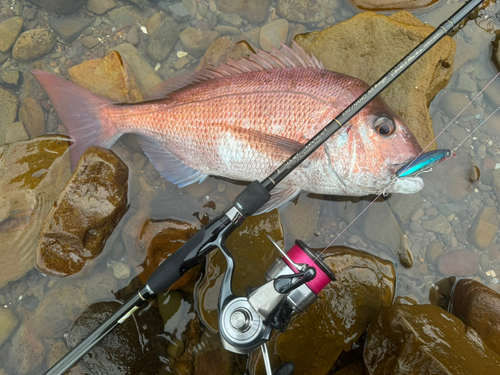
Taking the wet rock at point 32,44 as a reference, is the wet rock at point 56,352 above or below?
below

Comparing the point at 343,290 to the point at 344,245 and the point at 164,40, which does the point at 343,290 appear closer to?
the point at 344,245

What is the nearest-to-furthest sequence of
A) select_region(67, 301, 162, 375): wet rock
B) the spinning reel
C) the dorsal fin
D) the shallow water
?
1. the spinning reel
2. select_region(67, 301, 162, 375): wet rock
3. the dorsal fin
4. the shallow water

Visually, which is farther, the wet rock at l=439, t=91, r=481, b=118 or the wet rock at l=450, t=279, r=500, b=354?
the wet rock at l=439, t=91, r=481, b=118

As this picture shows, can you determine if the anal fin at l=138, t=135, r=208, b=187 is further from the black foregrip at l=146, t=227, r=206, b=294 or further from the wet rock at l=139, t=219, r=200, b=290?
the black foregrip at l=146, t=227, r=206, b=294

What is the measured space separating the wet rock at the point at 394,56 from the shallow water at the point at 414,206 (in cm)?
27

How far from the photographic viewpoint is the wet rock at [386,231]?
98.0 inches

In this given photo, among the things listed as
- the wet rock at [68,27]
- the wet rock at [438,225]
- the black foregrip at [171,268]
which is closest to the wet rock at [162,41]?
the wet rock at [68,27]

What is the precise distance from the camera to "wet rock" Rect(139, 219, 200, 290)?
233 centimetres

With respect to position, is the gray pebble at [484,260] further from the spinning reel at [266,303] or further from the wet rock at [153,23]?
the wet rock at [153,23]

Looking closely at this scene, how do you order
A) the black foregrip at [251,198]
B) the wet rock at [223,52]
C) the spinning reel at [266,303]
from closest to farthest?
the spinning reel at [266,303], the black foregrip at [251,198], the wet rock at [223,52]

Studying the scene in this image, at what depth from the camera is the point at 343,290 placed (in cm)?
225

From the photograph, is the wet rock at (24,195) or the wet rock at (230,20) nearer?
the wet rock at (24,195)

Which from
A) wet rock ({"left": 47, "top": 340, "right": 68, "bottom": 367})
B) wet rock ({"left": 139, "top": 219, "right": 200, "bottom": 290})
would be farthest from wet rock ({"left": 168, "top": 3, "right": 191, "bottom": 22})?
wet rock ({"left": 47, "top": 340, "right": 68, "bottom": 367})

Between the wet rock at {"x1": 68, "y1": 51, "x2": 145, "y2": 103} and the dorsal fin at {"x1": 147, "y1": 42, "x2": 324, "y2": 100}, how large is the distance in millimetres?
235
